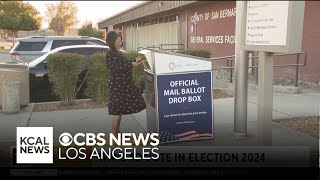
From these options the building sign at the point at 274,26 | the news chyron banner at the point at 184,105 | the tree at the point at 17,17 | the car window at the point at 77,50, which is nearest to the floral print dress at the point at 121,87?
the news chyron banner at the point at 184,105

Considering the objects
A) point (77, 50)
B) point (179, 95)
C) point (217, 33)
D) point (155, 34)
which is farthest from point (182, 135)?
point (155, 34)

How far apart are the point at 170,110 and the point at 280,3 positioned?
6.89 ft

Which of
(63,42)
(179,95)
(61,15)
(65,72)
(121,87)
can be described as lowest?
(179,95)

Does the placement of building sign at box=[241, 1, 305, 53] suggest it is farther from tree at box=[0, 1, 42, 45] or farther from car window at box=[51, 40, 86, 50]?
tree at box=[0, 1, 42, 45]

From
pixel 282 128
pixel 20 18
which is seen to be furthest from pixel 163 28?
pixel 20 18

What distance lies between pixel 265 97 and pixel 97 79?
4.87m

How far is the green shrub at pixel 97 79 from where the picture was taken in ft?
31.2

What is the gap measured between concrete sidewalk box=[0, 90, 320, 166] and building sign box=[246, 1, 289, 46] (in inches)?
60.5

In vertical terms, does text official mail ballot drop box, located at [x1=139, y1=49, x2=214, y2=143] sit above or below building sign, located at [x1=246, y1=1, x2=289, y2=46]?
below

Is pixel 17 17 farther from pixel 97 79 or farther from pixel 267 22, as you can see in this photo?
pixel 267 22

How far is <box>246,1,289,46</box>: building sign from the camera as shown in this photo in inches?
193

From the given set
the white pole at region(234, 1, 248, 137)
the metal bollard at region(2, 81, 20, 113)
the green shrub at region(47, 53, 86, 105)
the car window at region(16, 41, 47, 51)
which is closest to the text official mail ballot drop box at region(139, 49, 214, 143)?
the white pole at region(234, 1, 248, 137)

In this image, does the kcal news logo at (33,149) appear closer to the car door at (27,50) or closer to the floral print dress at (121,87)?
the floral print dress at (121,87)

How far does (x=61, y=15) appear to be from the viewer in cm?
6606
